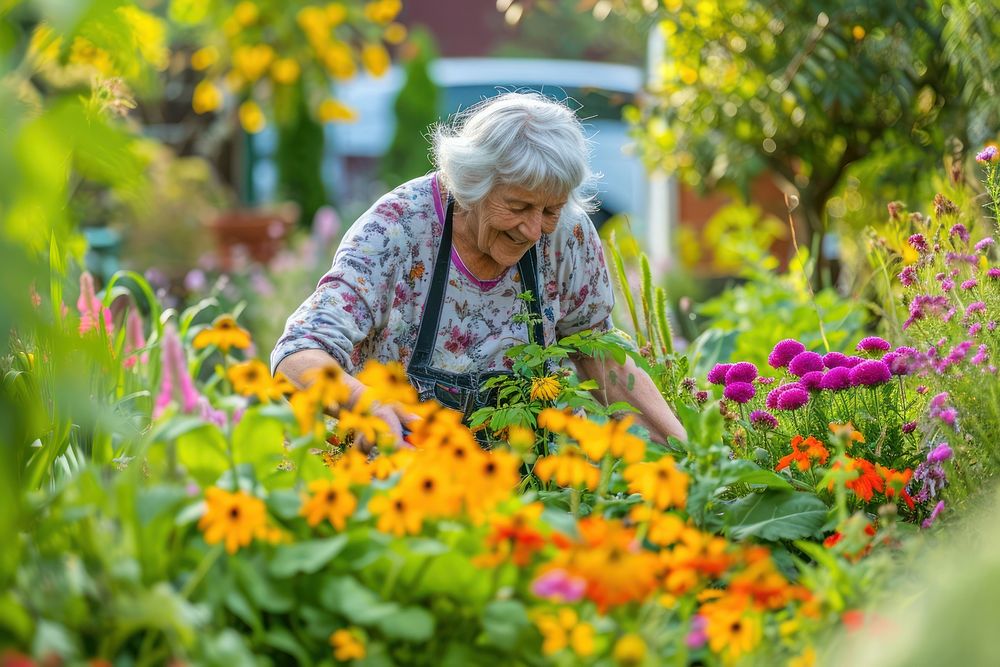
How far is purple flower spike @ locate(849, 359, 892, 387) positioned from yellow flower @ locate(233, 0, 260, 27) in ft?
23.6

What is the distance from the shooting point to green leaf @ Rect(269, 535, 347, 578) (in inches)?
57.7

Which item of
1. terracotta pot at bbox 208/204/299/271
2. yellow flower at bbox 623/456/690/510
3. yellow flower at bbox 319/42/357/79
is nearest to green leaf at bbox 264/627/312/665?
yellow flower at bbox 623/456/690/510

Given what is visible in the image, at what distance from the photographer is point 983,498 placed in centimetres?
203

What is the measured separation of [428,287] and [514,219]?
0.33m

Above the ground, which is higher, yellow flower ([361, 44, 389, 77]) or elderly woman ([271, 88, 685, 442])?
yellow flower ([361, 44, 389, 77])

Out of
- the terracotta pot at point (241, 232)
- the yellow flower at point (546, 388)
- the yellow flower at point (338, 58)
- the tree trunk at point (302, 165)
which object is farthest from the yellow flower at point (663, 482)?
the tree trunk at point (302, 165)

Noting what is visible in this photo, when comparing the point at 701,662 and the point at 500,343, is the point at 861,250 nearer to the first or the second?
the point at 500,343

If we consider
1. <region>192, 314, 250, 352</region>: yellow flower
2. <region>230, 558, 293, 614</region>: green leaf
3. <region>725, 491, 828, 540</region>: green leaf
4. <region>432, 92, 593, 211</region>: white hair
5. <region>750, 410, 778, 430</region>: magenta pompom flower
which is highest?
<region>432, 92, 593, 211</region>: white hair

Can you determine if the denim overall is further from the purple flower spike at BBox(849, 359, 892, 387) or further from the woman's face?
the purple flower spike at BBox(849, 359, 892, 387)

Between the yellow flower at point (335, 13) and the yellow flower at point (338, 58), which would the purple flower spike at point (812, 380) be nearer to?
the yellow flower at point (335, 13)

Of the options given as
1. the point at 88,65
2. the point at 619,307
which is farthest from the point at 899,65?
the point at 88,65

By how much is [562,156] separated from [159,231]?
8.46 metres

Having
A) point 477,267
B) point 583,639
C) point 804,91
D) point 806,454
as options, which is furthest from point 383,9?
point 583,639

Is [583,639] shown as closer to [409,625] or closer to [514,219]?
[409,625]
